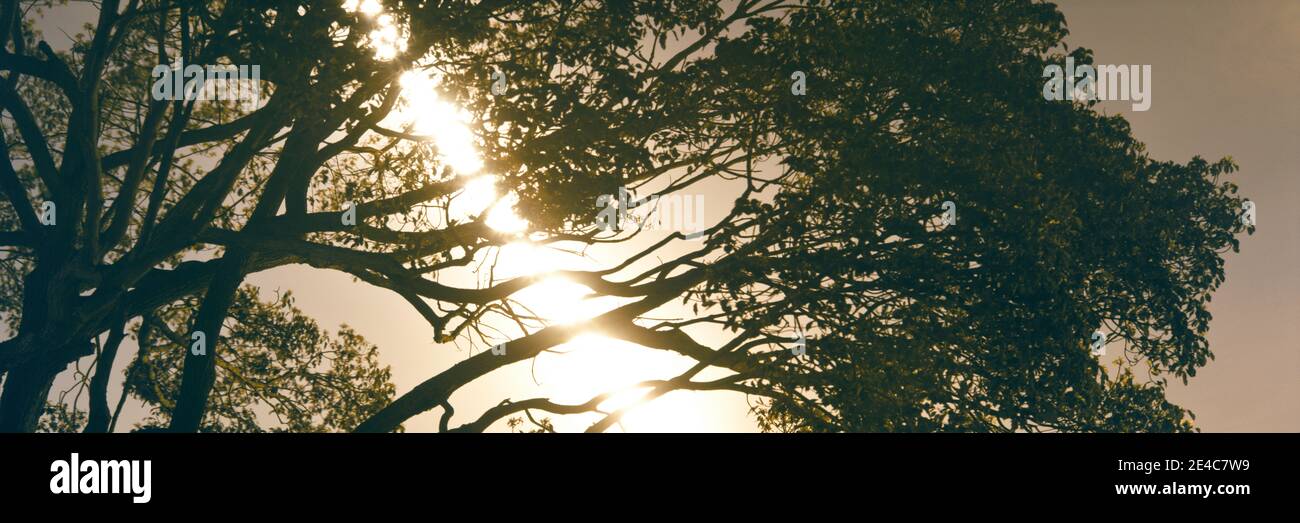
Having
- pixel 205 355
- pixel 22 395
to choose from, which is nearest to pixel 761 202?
pixel 205 355

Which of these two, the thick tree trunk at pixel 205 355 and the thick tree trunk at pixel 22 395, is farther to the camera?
the thick tree trunk at pixel 22 395

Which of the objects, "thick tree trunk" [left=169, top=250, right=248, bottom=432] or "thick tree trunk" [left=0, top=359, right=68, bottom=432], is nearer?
"thick tree trunk" [left=169, top=250, right=248, bottom=432]

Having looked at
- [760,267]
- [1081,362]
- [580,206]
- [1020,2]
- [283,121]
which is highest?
[1020,2]

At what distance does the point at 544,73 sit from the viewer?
11086 millimetres

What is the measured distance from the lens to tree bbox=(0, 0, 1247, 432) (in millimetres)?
9992

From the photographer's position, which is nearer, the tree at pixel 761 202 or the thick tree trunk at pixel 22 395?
the tree at pixel 761 202

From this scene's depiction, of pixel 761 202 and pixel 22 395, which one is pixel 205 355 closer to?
pixel 22 395

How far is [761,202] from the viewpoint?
10.7 metres

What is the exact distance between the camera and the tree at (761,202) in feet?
32.8
